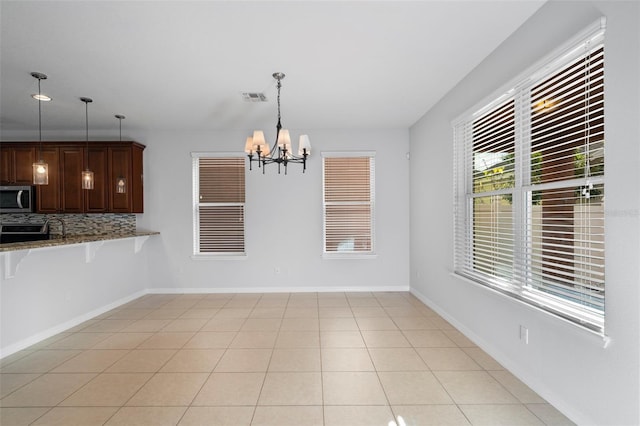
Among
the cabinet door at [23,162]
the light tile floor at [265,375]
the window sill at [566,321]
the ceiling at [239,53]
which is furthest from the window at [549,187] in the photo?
the cabinet door at [23,162]

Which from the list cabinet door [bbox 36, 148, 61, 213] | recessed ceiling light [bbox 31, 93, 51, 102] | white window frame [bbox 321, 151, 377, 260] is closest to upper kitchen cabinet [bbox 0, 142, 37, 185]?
cabinet door [bbox 36, 148, 61, 213]

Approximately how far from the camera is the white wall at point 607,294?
152cm

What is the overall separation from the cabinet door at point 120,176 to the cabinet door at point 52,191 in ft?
2.48

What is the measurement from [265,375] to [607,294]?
2.37 meters

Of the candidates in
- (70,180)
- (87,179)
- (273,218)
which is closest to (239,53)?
(87,179)

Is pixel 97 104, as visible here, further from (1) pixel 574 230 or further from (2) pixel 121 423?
(1) pixel 574 230

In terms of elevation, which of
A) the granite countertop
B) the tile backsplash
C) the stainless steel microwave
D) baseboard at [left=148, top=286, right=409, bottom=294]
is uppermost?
the stainless steel microwave

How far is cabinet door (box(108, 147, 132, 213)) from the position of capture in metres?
4.63

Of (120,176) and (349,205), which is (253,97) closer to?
(349,205)

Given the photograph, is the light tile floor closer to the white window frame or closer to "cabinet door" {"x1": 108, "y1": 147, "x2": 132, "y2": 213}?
the white window frame

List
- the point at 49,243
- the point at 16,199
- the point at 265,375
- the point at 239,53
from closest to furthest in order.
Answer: the point at 265,375
the point at 239,53
the point at 49,243
the point at 16,199

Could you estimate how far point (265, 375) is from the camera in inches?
96.7

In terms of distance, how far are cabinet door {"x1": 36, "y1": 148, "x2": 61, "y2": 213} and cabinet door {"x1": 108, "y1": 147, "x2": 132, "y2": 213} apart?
29.8 inches

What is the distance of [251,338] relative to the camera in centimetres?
320
